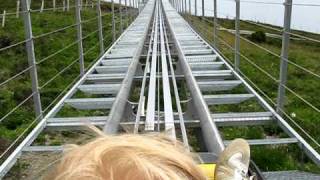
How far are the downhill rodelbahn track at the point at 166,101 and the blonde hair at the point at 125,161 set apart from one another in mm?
798

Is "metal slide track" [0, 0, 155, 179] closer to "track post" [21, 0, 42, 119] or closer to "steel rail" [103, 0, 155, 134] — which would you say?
"steel rail" [103, 0, 155, 134]

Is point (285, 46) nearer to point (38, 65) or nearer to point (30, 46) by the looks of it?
point (30, 46)

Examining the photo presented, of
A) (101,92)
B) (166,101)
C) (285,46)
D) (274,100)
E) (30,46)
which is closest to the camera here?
(30,46)

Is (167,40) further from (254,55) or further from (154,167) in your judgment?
(154,167)

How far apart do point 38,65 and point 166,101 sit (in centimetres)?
595

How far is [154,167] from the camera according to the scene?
729 millimetres

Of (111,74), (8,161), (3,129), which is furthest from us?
(3,129)

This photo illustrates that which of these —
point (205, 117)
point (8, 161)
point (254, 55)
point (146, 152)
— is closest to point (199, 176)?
point (146, 152)

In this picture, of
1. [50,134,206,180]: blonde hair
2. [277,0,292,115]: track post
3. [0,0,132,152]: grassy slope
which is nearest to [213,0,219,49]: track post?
[0,0,132,152]: grassy slope

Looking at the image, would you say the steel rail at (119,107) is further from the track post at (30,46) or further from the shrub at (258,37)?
the shrub at (258,37)

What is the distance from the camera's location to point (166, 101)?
3.91 m

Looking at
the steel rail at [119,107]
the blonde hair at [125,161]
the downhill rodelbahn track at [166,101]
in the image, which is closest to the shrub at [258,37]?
the downhill rodelbahn track at [166,101]

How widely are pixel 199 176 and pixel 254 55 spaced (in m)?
12.6

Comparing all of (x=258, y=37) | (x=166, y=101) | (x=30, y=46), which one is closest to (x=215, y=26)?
(x=166, y=101)
